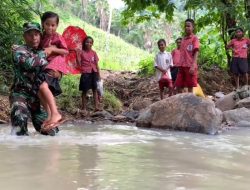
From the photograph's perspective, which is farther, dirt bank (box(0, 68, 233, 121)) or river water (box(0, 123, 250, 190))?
dirt bank (box(0, 68, 233, 121))

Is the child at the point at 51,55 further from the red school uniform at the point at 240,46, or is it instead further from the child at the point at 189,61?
the red school uniform at the point at 240,46

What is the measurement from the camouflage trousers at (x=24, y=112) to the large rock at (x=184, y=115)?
181 cm

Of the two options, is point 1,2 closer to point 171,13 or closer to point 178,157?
point 171,13

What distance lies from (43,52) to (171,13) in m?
7.43

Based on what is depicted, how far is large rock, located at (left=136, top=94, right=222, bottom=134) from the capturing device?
5.79 meters

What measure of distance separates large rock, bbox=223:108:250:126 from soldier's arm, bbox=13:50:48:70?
3.35 metres

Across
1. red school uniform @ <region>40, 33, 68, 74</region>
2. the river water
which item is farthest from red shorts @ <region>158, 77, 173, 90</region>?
red school uniform @ <region>40, 33, 68, 74</region>

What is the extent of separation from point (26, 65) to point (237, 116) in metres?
3.67

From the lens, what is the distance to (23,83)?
4.67 m

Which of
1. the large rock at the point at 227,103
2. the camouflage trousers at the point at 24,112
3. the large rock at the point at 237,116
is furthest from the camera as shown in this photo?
the large rock at the point at 227,103

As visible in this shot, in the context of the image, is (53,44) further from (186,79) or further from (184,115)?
(186,79)

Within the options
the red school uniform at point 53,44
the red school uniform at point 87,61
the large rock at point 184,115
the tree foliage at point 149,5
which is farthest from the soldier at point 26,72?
the tree foliage at point 149,5

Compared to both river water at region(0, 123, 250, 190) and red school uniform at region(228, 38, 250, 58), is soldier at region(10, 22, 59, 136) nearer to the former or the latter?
river water at region(0, 123, 250, 190)

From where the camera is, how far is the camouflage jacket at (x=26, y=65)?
14.8 ft
